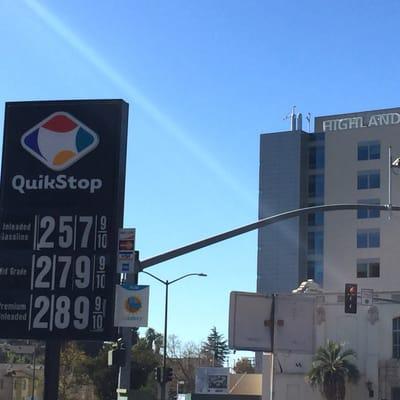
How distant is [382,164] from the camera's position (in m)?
98.2

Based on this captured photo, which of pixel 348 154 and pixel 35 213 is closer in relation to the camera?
pixel 35 213

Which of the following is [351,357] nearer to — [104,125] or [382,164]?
[382,164]

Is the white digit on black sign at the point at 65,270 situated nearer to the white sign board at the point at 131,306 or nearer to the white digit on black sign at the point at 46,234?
the white digit on black sign at the point at 46,234

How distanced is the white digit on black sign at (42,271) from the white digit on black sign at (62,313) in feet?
1.21

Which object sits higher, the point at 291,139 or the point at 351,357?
the point at 291,139

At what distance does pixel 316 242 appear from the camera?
111 meters

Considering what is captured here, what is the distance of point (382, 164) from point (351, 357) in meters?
36.8

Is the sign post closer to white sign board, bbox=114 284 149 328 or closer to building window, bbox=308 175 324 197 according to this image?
white sign board, bbox=114 284 149 328

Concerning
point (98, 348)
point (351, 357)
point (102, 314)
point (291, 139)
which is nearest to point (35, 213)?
point (102, 314)

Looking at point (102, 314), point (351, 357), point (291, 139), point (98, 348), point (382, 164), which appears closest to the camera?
point (102, 314)

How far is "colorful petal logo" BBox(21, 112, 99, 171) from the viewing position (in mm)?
15805

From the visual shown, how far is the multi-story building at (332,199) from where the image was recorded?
97375 mm

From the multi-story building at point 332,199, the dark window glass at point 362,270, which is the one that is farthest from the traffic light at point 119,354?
the dark window glass at point 362,270

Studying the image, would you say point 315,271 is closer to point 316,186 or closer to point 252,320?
point 316,186
